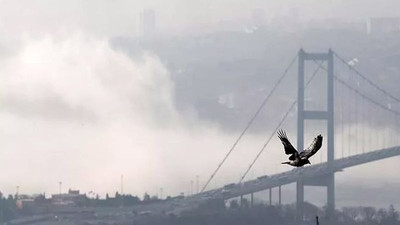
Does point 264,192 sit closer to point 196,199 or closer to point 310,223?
point 196,199

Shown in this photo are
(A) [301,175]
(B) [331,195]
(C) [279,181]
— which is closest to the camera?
(B) [331,195]

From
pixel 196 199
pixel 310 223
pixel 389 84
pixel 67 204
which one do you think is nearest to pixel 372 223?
pixel 310 223

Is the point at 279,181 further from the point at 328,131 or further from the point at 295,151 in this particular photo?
the point at 295,151

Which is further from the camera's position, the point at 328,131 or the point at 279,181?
the point at 328,131

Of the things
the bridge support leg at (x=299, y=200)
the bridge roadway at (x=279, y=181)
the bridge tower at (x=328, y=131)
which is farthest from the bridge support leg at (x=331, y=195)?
the bridge support leg at (x=299, y=200)

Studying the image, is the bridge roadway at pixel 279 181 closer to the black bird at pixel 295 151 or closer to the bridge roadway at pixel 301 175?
the bridge roadway at pixel 301 175

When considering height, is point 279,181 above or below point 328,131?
below

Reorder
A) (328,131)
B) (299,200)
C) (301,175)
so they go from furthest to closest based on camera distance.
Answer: (328,131), (301,175), (299,200)

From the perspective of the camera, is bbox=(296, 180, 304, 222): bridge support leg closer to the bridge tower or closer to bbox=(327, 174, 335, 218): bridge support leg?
the bridge tower

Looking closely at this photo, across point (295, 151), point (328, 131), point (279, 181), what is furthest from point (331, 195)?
point (295, 151)

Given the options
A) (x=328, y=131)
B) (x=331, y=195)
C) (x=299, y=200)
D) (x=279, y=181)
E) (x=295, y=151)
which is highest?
(x=328, y=131)
